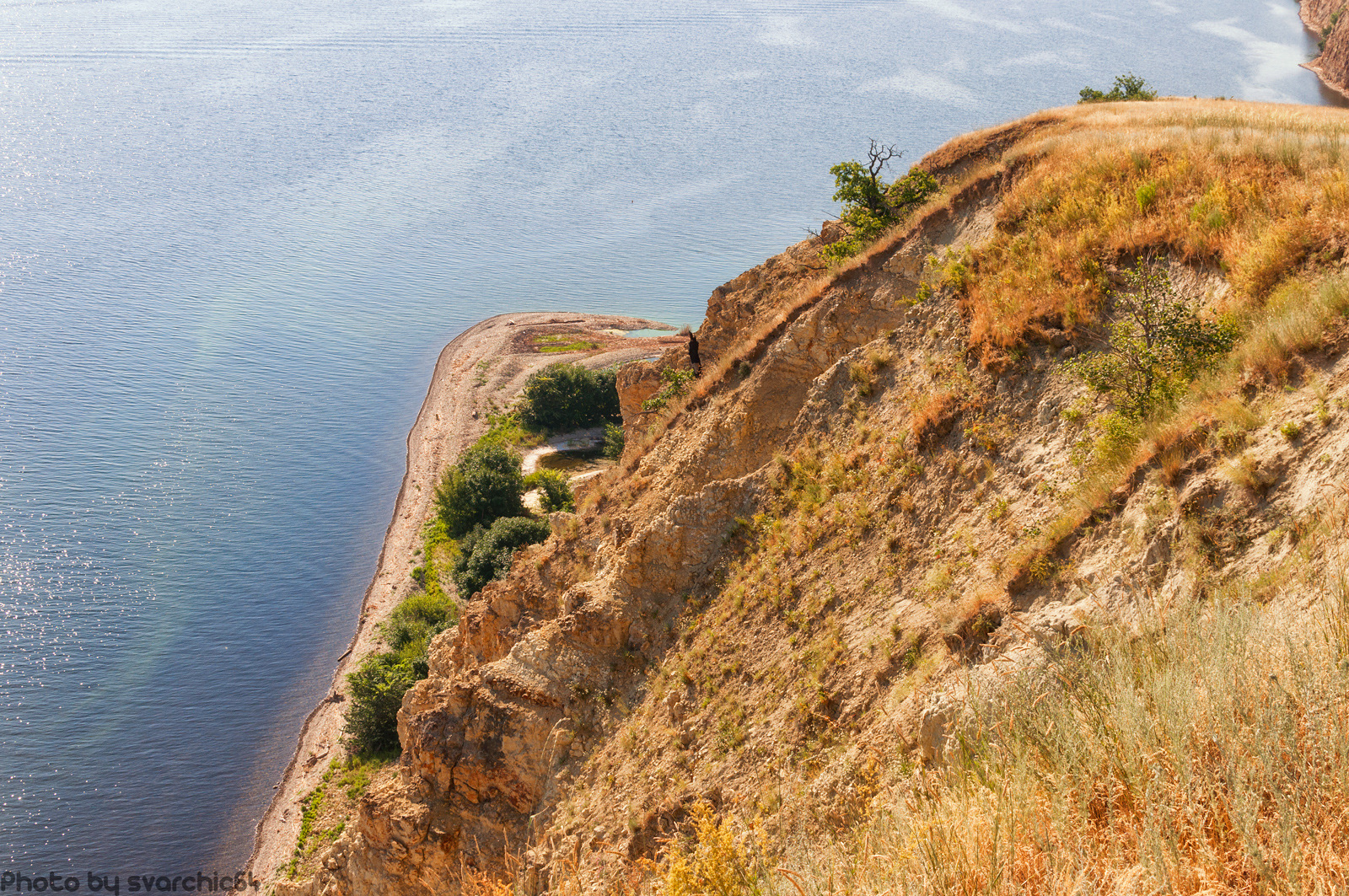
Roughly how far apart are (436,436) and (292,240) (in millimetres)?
37818

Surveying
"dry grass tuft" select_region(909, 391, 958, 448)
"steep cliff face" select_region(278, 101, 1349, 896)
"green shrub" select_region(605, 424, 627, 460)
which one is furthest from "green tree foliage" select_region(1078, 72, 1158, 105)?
"green shrub" select_region(605, 424, 627, 460)

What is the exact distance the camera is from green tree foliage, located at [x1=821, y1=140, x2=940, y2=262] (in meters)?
21.5

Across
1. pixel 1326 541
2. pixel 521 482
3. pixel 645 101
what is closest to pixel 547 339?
pixel 521 482

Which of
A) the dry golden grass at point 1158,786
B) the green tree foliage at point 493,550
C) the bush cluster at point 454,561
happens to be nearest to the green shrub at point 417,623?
the bush cluster at point 454,561

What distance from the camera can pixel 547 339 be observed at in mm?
69438

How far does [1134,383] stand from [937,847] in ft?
27.5

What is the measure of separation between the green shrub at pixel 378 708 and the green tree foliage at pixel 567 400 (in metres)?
26.1

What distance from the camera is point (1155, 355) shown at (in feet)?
39.4

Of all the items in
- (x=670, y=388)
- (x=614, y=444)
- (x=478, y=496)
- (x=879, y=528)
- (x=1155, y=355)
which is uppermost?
(x=1155, y=355)

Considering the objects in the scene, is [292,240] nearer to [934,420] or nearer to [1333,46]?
[934,420]

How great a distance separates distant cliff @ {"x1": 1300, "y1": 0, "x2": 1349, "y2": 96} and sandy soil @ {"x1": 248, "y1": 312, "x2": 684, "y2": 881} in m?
77.2

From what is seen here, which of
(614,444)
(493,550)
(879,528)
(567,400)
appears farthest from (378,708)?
(567,400)

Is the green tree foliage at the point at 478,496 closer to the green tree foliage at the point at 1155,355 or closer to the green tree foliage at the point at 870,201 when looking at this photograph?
the green tree foliage at the point at 870,201

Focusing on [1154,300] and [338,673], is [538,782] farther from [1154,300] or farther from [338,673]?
[338,673]
